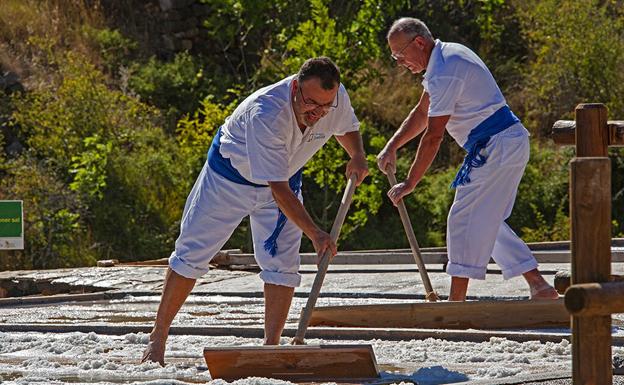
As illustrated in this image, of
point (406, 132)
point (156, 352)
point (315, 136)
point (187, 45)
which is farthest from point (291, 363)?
point (187, 45)

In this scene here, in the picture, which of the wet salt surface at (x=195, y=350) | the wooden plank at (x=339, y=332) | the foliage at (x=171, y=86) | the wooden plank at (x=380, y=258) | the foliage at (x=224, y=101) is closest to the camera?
the wet salt surface at (x=195, y=350)

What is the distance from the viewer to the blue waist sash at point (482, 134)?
7.47 meters

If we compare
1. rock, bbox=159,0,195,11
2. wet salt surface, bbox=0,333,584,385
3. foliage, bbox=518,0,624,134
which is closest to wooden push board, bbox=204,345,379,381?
wet salt surface, bbox=0,333,584,385

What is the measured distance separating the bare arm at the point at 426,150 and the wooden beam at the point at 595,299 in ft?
9.91

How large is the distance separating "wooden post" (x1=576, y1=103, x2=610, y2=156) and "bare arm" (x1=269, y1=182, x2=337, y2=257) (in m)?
1.52

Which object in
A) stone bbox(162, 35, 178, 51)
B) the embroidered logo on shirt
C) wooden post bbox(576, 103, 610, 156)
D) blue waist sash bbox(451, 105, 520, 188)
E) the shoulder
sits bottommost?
stone bbox(162, 35, 178, 51)

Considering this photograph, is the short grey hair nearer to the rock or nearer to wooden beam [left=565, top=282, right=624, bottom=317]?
wooden beam [left=565, top=282, right=624, bottom=317]

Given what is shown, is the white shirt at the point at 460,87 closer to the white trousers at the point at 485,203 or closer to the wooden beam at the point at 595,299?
the white trousers at the point at 485,203

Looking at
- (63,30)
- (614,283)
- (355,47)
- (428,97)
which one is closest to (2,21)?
(63,30)

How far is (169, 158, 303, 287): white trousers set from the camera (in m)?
6.37

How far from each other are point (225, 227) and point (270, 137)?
61 centimetres

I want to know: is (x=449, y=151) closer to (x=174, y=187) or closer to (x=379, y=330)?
(x=174, y=187)

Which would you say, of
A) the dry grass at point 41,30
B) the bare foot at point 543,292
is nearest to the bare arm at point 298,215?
the bare foot at point 543,292

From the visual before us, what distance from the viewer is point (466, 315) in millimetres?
7535
